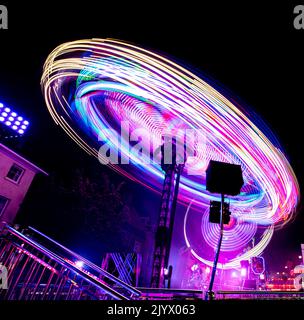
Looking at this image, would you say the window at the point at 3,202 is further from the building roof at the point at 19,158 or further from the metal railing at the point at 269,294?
the metal railing at the point at 269,294

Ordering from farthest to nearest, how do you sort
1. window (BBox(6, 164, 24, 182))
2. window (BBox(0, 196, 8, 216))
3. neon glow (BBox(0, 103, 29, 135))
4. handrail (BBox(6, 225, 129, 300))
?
1. neon glow (BBox(0, 103, 29, 135))
2. window (BBox(6, 164, 24, 182))
3. window (BBox(0, 196, 8, 216))
4. handrail (BBox(6, 225, 129, 300))

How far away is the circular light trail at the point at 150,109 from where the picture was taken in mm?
11289

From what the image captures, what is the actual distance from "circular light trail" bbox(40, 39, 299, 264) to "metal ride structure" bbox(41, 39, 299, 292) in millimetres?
44

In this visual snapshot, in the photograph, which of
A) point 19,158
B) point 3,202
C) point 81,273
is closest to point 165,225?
point 81,273

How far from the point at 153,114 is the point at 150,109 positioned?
0.51m

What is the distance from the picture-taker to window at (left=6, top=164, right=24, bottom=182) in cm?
2302

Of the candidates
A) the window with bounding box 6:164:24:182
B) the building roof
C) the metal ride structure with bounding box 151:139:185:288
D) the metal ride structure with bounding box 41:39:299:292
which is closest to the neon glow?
the building roof

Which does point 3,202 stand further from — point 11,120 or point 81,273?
point 81,273

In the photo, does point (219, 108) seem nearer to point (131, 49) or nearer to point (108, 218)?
point (131, 49)

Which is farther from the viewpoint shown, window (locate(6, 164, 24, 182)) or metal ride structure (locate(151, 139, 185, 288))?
window (locate(6, 164, 24, 182))

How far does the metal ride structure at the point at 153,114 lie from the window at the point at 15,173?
980cm

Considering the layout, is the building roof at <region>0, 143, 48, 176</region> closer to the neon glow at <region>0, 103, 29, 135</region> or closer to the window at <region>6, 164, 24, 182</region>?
the window at <region>6, 164, 24, 182</region>

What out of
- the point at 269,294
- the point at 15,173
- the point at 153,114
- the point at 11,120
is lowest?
the point at 269,294

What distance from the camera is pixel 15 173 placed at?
23359mm
